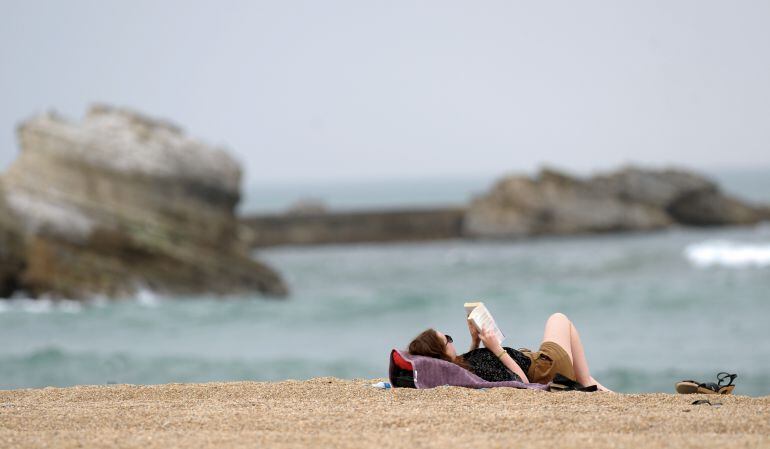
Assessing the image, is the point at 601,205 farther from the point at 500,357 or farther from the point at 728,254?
the point at 500,357

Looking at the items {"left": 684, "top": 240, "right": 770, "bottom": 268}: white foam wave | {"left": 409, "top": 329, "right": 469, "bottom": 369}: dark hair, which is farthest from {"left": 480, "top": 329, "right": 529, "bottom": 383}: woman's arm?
{"left": 684, "top": 240, "right": 770, "bottom": 268}: white foam wave

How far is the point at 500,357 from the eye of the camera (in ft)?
27.3

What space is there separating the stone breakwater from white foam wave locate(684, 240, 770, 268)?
15.5 metres

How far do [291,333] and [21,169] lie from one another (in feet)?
28.9

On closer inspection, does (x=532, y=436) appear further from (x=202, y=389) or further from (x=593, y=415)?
(x=202, y=389)

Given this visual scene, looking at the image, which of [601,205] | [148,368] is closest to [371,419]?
[148,368]

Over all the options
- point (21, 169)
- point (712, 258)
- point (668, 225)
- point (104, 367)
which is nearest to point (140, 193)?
point (21, 169)

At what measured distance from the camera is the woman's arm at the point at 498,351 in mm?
8242

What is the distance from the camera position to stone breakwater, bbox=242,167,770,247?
60.6m

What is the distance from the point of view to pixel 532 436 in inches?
249

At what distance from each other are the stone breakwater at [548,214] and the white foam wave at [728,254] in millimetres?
15456

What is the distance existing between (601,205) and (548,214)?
2.80 meters

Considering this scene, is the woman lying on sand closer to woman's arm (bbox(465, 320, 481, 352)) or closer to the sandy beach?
woman's arm (bbox(465, 320, 481, 352))

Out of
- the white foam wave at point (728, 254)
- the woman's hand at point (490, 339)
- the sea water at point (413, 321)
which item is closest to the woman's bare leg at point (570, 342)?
the woman's hand at point (490, 339)
